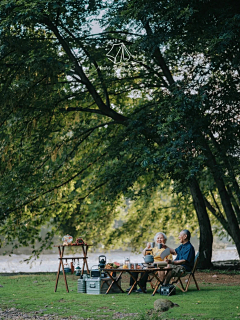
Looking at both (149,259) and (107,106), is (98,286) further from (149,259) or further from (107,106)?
(107,106)

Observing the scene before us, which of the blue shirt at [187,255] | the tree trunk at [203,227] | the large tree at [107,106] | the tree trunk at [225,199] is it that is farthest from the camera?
the tree trunk at [203,227]

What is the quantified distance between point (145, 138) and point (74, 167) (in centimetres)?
328

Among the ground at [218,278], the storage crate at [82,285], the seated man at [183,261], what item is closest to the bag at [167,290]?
the seated man at [183,261]

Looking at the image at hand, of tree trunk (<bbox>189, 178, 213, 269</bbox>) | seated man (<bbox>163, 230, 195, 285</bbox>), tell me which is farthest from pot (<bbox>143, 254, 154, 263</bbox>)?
tree trunk (<bbox>189, 178, 213, 269</bbox>)

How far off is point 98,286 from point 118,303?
1.53 metres

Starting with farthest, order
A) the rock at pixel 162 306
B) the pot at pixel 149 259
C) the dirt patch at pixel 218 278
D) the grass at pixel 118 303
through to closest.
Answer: the dirt patch at pixel 218 278 → the pot at pixel 149 259 → the rock at pixel 162 306 → the grass at pixel 118 303

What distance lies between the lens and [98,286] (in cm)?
929

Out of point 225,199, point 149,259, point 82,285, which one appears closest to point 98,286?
point 82,285

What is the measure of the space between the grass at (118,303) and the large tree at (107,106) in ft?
7.75

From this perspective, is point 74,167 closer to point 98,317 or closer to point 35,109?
point 35,109

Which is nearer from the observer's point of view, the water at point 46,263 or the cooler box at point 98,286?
the cooler box at point 98,286

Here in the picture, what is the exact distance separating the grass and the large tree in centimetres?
236

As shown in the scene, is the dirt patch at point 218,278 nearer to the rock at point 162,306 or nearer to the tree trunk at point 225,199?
the tree trunk at point 225,199

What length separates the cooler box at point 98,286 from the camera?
9289 mm
